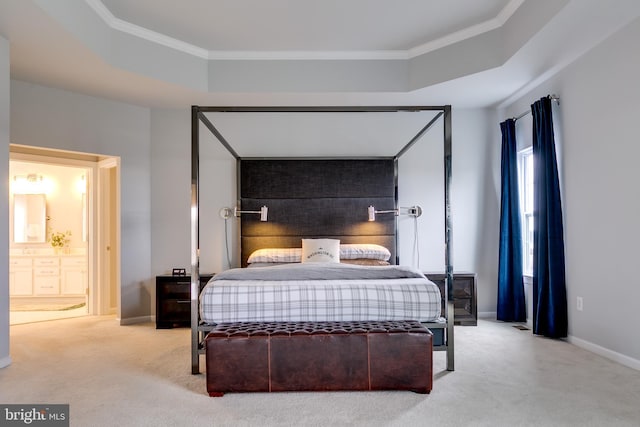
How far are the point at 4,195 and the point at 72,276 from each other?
3.98m

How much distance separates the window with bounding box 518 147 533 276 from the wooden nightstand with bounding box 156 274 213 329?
143 inches

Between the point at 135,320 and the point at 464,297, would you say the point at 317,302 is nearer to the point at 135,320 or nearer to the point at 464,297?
the point at 464,297

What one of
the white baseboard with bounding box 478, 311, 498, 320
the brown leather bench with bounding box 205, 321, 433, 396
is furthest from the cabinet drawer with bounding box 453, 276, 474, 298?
the brown leather bench with bounding box 205, 321, 433, 396

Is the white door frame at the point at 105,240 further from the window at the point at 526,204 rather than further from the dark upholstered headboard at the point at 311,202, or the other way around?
the window at the point at 526,204

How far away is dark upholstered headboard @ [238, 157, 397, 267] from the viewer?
540cm

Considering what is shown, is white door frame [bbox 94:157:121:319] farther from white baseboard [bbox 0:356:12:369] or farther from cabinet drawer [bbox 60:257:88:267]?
white baseboard [bbox 0:356:12:369]

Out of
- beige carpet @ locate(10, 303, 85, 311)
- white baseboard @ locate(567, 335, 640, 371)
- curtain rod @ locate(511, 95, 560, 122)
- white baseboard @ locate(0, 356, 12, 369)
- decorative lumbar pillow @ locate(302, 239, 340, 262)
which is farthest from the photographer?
beige carpet @ locate(10, 303, 85, 311)

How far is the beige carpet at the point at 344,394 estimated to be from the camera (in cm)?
252

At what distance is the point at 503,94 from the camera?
5.10m

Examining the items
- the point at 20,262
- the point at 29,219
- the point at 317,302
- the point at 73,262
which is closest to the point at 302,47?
the point at 317,302

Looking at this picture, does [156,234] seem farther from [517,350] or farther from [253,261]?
[517,350]

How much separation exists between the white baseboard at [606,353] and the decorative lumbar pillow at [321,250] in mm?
2396

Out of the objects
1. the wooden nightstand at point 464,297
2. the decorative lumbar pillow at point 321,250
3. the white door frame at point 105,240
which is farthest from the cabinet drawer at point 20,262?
the wooden nightstand at point 464,297

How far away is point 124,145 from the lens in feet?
17.7
